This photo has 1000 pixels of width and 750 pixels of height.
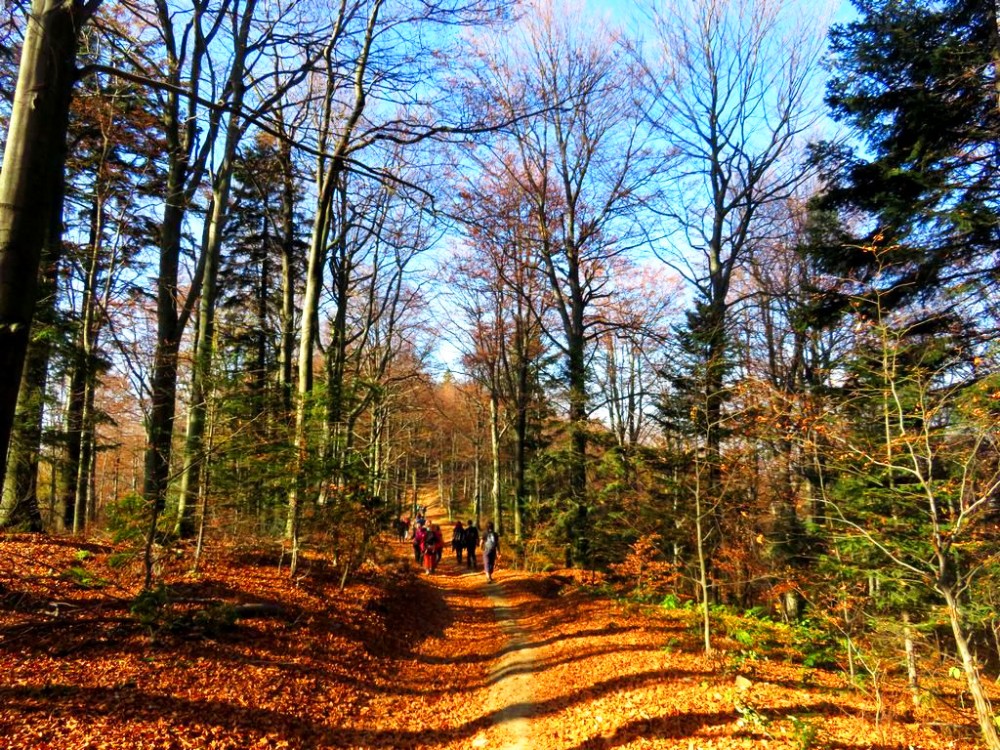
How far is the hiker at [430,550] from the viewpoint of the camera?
15.6 meters

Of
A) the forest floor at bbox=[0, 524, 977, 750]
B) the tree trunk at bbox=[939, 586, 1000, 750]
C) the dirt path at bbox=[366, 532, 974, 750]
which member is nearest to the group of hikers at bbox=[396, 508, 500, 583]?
the dirt path at bbox=[366, 532, 974, 750]

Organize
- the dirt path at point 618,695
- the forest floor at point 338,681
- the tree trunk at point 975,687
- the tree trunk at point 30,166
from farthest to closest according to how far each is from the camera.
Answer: the dirt path at point 618,695
the forest floor at point 338,681
the tree trunk at point 975,687
the tree trunk at point 30,166

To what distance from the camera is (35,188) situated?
3203 mm

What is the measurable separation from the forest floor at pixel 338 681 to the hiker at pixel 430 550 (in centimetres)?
682

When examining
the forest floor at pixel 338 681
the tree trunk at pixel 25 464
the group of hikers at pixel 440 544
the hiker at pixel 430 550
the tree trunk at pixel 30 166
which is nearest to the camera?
the tree trunk at pixel 30 166

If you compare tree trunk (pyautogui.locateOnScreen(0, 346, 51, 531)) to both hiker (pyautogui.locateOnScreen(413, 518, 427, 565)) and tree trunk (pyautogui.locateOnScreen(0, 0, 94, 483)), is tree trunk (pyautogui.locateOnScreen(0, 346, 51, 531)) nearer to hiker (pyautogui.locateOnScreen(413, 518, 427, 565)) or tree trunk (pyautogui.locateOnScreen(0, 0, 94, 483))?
tree trunk (pyautogui.locateOnScreen(0, 0, 94, 483))

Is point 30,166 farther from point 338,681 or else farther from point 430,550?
point 430,550

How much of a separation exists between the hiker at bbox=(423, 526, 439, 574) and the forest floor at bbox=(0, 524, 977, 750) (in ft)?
22.4

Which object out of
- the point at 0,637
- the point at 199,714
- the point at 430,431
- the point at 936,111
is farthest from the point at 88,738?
the point at 430,431

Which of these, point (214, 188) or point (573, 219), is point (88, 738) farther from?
point (573, 219)

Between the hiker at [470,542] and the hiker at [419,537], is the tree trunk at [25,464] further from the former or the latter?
the hiker at [470,542]

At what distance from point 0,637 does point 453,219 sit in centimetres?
562

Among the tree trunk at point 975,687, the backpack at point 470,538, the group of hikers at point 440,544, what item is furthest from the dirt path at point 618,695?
the backpack at point 470,538

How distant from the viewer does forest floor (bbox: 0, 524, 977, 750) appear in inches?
173
